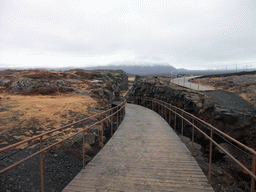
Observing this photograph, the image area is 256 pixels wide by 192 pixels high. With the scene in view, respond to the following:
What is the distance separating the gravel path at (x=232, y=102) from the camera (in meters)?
9.81

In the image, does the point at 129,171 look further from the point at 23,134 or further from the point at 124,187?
the point at 23,134

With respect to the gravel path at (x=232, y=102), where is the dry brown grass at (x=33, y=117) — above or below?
below

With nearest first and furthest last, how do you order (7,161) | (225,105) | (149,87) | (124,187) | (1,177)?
(124,187), (1,177), (7,161), (225,105), (149,87)

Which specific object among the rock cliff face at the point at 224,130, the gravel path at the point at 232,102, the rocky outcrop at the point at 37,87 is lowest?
the rock cliff face at the point at 224,130

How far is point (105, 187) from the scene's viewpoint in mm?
3174

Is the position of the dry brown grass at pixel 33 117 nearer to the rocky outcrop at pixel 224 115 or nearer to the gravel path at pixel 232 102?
the rocky outcrop at pixel 224 115

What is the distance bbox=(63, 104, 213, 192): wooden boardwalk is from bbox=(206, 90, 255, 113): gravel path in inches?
262

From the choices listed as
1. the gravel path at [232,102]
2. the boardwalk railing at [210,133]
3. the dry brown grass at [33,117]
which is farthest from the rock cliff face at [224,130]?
the dry brown grass at [33,117]

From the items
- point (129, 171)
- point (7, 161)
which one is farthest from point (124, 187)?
point (7, 161)

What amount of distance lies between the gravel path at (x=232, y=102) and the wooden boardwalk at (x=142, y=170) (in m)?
6.67

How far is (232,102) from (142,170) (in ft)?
33.2

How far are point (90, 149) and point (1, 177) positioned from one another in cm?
322

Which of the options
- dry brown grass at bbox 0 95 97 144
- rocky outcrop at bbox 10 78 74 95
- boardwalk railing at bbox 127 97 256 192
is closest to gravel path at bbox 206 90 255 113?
boardwalk railing at bbox 127 97 256 192

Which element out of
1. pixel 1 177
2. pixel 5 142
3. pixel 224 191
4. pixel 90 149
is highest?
pixel 5 142
